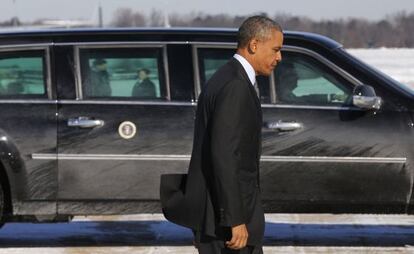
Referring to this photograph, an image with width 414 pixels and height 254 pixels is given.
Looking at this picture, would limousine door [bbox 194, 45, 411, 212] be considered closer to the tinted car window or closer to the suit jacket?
the tinted car window

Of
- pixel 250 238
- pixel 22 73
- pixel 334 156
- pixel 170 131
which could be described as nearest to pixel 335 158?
pixel 334 156

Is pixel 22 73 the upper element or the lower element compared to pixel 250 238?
upper

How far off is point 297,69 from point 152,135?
3.71ft

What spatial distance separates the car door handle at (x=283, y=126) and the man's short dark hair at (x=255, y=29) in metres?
2.87

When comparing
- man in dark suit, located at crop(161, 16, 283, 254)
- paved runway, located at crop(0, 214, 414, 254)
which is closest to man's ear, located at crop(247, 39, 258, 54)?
man in dark suit, located at crop(161, 16, 283, 254)

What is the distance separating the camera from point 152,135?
299 inches

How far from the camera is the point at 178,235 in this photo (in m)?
8.83

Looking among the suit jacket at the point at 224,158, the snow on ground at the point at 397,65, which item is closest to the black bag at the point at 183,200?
the suit jacket at the point at 224,158

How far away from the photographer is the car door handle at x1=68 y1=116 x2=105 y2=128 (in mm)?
7609

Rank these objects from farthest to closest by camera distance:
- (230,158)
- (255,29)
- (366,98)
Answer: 1. (366,98)
2. (255,29)
3. (230,158)

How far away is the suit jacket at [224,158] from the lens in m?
4.52

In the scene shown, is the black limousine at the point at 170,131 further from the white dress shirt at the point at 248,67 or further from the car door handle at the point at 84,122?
the white dress shirt at the point at 248,67

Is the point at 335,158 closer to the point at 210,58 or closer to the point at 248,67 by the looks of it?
the point at 210,58

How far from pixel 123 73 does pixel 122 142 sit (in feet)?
1.86
